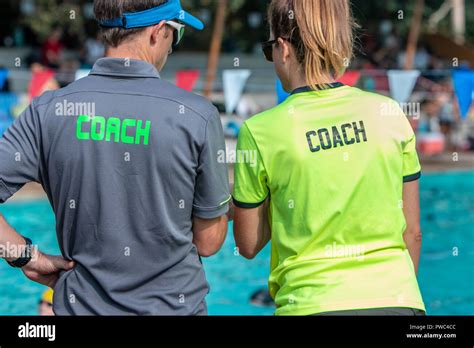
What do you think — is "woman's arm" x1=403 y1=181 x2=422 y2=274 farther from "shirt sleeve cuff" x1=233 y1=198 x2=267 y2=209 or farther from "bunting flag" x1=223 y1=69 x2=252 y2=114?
"bunting flag" x1=223 y1=69 x2=252 y2=114

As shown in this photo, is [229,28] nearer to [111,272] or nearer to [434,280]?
[434,280]

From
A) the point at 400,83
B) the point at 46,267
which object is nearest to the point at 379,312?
the point at 46,267

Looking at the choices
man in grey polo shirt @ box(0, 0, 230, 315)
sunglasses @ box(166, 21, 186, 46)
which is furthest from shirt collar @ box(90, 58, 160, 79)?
sunglasses @ box(166, 21, 186, 46)

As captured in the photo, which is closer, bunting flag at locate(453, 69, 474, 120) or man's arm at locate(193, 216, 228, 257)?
man's arm at locate(193, 216, 228, 257)

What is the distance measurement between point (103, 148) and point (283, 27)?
22.9 inches

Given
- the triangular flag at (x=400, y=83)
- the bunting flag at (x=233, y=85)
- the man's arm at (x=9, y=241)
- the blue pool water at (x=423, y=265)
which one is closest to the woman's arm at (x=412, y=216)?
the man's arm at (x=9, y=241)

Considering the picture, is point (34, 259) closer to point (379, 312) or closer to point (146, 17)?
point (146, 17)

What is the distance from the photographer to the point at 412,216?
219cm

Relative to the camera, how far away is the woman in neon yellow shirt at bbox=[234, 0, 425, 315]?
199 cm

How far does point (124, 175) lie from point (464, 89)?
11.5 m

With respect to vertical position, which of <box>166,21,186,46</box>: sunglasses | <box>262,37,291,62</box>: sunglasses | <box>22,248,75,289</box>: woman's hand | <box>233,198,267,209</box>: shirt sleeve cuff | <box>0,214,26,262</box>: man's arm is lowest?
<box>22,248,75,289</box>: woman's hand

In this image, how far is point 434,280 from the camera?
9516mm

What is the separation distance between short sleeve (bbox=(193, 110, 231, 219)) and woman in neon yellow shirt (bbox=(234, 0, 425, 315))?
56mm
